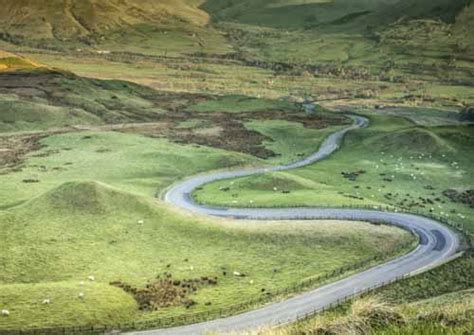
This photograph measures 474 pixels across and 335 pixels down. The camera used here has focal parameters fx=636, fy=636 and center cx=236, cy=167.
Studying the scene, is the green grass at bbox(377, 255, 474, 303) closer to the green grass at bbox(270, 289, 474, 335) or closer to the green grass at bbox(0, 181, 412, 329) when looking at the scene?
the green grass at bbox(0, 181, 412, 329)

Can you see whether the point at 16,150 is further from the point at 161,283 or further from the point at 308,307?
the point at 308,307

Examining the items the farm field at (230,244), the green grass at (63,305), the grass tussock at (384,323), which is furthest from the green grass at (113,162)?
the grass tussock at (384,323)

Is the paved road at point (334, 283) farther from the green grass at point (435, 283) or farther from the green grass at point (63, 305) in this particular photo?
the green grass at point (63, 305)

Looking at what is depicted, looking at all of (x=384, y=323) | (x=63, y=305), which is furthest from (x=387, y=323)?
(x=63, y=305)

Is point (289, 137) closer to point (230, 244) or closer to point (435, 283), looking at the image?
point (230, 244)

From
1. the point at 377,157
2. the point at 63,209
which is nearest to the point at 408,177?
→ the point at 377,157

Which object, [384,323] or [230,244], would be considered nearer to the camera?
[384,323]
